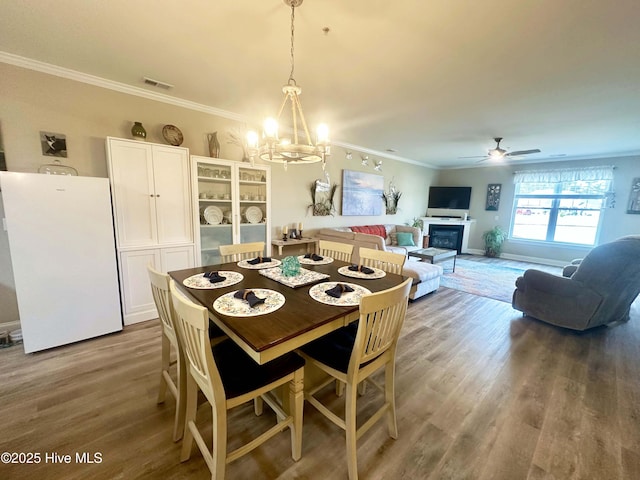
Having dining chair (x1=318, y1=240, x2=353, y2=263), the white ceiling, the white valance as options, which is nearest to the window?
the white valance

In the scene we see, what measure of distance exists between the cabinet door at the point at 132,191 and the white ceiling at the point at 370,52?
0.74 metres

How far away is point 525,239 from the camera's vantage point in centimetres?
656

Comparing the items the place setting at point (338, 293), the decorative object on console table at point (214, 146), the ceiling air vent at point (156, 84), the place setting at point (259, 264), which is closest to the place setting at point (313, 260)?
the place setting at point (259, 264)

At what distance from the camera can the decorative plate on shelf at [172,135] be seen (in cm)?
295

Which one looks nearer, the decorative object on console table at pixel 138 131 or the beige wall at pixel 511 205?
the decorative object on console table at pixel 138 131

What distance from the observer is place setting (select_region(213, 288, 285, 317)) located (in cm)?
134

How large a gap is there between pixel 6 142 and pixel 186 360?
277 cm

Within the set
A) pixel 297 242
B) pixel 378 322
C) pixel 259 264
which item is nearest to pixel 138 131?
pixel 259 264

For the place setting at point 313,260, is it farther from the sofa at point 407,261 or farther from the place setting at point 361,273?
the sofa at point 407,261

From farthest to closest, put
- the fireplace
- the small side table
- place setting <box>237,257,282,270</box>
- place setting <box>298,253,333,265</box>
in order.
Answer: the fireplace → the small side table → place setting <box>298,253,333,265</box> → place setting <box>237,257,282,270</box>

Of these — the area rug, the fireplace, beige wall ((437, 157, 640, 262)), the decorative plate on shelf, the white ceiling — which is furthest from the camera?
the fireplace

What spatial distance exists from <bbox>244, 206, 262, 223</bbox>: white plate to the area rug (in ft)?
11.3

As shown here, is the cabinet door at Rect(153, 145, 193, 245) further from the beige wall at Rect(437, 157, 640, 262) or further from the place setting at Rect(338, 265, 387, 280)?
the beige wall at Rect(437, 157, 640, 262)

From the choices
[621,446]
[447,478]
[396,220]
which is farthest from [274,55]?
[396,220]
